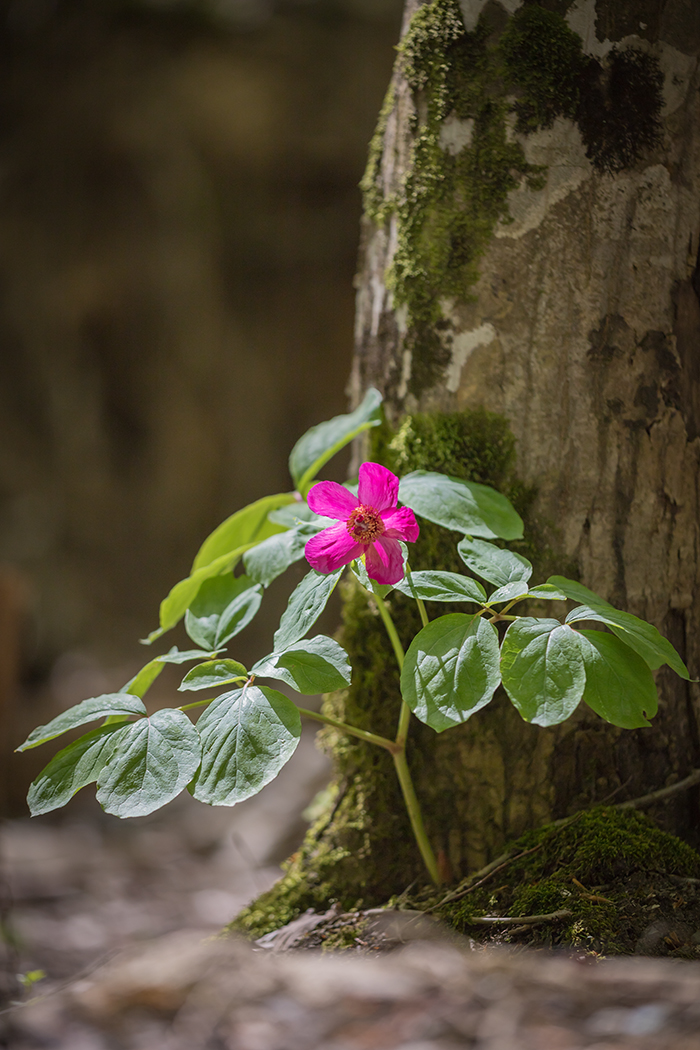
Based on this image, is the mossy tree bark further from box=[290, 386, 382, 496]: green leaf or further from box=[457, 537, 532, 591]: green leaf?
box=[457, 537, 532, 591]: green leaf

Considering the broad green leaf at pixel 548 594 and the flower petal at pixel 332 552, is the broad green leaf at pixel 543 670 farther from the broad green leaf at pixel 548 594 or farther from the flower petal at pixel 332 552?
the flower petal at pixel 332 552

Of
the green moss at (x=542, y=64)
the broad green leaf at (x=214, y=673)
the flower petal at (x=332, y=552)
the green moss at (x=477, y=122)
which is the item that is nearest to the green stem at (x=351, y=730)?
the broad green leaf at (x=214, y=673)

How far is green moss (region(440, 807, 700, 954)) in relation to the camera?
880 mm

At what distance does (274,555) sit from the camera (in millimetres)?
1023

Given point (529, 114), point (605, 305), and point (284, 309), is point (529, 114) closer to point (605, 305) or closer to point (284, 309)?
point (605, 305)

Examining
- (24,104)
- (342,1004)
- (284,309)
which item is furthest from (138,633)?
(342,1004)

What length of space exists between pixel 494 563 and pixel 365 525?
0.61ft

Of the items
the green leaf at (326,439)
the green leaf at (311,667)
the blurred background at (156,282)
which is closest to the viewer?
the green leaf at (311,667)

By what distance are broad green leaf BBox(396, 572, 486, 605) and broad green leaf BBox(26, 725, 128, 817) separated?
41 centimetres

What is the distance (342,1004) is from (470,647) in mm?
461

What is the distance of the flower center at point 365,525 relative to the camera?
2.75 ft

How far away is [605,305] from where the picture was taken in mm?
1069

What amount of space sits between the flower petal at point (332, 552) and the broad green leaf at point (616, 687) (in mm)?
291

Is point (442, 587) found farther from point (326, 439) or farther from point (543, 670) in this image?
point (326, 439)
